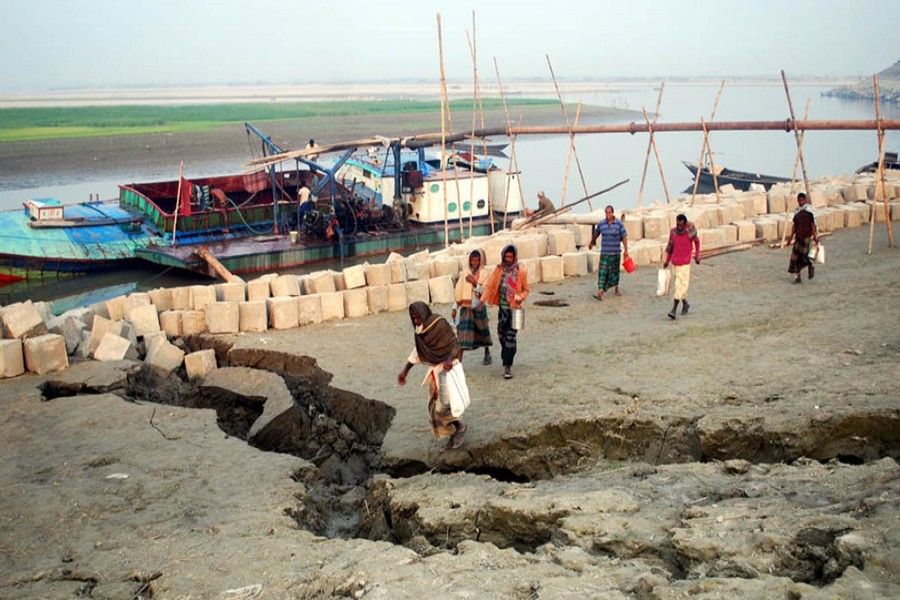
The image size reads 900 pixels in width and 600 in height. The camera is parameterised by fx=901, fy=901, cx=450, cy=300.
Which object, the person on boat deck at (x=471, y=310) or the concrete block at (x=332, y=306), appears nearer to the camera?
the person on boat deck at (x=471, y=310)

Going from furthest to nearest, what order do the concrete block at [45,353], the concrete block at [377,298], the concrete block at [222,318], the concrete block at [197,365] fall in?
the concrete block at [377,298]
the concrete block at [222,318]
the concrete block at [197,365]
the concrete block at [45,353]

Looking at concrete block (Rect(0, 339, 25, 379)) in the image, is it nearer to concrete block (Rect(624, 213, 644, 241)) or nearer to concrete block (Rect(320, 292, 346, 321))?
concrete block (Rect(320, 292, 346, 321))

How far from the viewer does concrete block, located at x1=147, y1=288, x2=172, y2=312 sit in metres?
11.2

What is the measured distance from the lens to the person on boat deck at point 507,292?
830cm

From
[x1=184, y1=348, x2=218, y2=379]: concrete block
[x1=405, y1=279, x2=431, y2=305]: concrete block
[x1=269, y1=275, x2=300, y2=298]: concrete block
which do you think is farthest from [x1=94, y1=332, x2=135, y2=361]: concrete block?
[x1=405, y1=279, x2=431, y2=305]: concrete block

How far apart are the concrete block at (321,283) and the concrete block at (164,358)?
2123 millimetres

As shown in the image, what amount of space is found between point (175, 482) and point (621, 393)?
3705 millimetres

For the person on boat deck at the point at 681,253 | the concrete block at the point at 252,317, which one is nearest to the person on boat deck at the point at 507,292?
the person on boat deck at the point at 681,253

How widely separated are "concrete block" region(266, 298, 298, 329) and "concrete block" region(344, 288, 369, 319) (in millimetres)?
678

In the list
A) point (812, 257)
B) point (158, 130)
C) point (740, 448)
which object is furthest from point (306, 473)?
point (158, 130)

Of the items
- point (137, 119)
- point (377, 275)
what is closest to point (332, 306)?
point (377, 275)

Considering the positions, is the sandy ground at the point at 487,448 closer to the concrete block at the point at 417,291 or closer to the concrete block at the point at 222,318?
the concrete block at the point at 222,318

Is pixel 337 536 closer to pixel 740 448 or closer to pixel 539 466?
pixel 539 466

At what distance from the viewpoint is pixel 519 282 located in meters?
8.30
